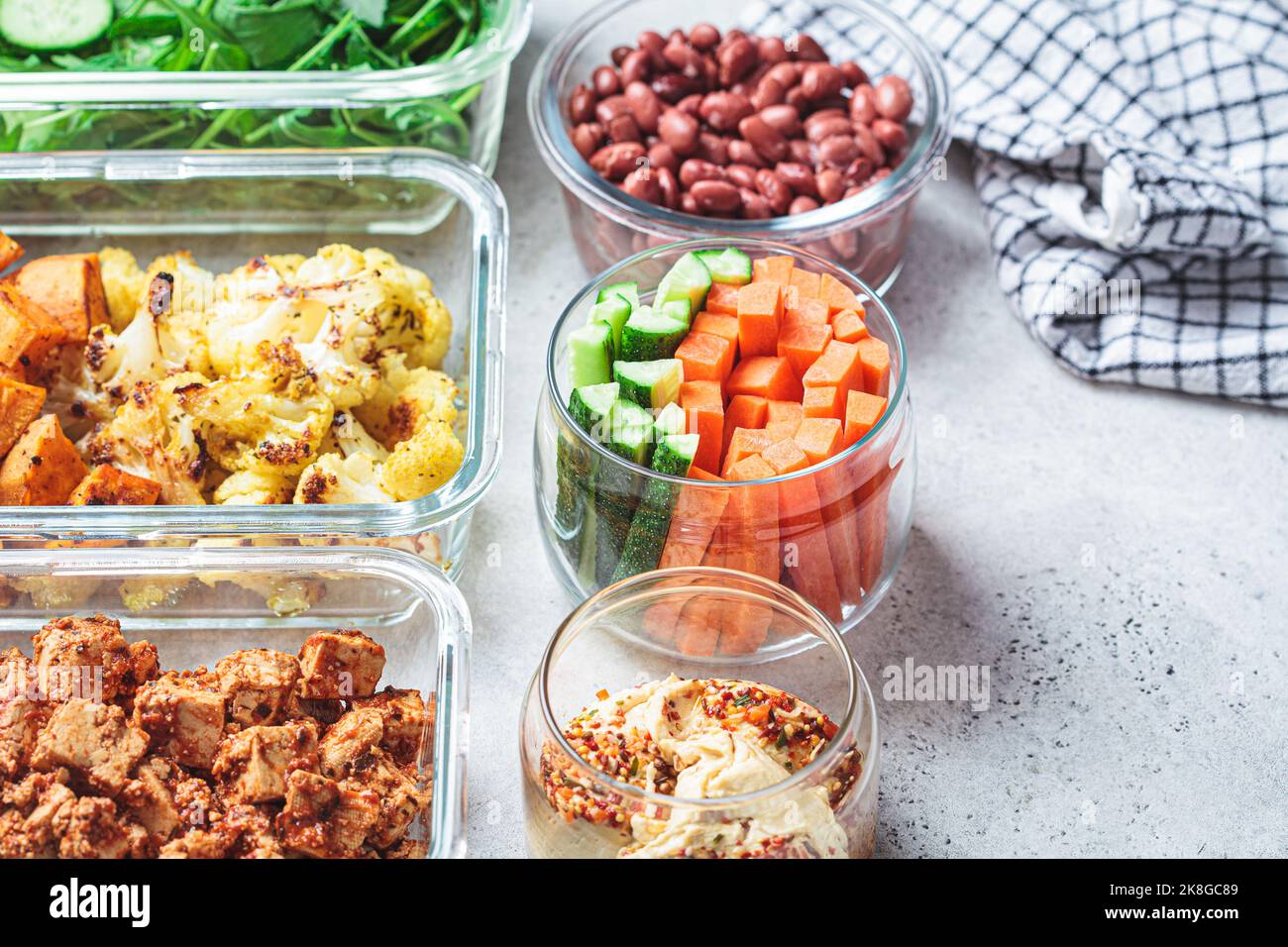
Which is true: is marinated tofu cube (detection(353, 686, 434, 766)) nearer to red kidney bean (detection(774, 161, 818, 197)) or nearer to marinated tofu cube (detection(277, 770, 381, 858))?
marinated tofu cube (detection(277, 770, 381, 858))

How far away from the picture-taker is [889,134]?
80.4 inches

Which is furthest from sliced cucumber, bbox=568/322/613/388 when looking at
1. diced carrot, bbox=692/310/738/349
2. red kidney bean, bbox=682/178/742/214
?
Result: red kidney bean, bbox=682/178/742/214

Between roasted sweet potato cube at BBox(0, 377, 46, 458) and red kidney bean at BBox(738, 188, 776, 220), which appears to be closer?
roasted sweet potato cube at BBox(0, 377, 46, 458)

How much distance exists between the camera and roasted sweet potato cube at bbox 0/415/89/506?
158cm

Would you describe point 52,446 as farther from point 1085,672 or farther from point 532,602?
point 1085,672

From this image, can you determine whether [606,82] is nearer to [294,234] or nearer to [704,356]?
[294,234]

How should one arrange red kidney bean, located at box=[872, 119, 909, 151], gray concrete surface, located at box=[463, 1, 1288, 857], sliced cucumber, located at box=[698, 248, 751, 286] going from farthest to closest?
red kidney bean, located at box=[872, 119, 909, 151] → sliced cucumber, located at box=[698, 248, 751, 286] → gray concrete surface, located at box=[463, 1, 1288, 857]

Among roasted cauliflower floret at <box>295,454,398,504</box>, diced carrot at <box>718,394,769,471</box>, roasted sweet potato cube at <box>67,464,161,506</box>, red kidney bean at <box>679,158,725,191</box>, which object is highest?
red kidney bean at <box>679,158,725,191</box>

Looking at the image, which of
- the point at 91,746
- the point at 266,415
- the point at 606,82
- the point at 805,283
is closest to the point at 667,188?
the point at 606,82

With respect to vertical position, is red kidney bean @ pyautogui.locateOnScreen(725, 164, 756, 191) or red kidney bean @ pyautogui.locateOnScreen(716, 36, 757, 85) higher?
red kidney bean @ pyautogui.locateOnScreen(716, 36, 757, 85)

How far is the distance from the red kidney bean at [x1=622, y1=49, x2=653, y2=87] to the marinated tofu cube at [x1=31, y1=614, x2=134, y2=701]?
119 cm

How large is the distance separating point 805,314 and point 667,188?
0.44m

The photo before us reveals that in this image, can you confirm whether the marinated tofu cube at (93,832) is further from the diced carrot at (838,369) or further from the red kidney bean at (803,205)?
the red kidney bean at (803,205)
